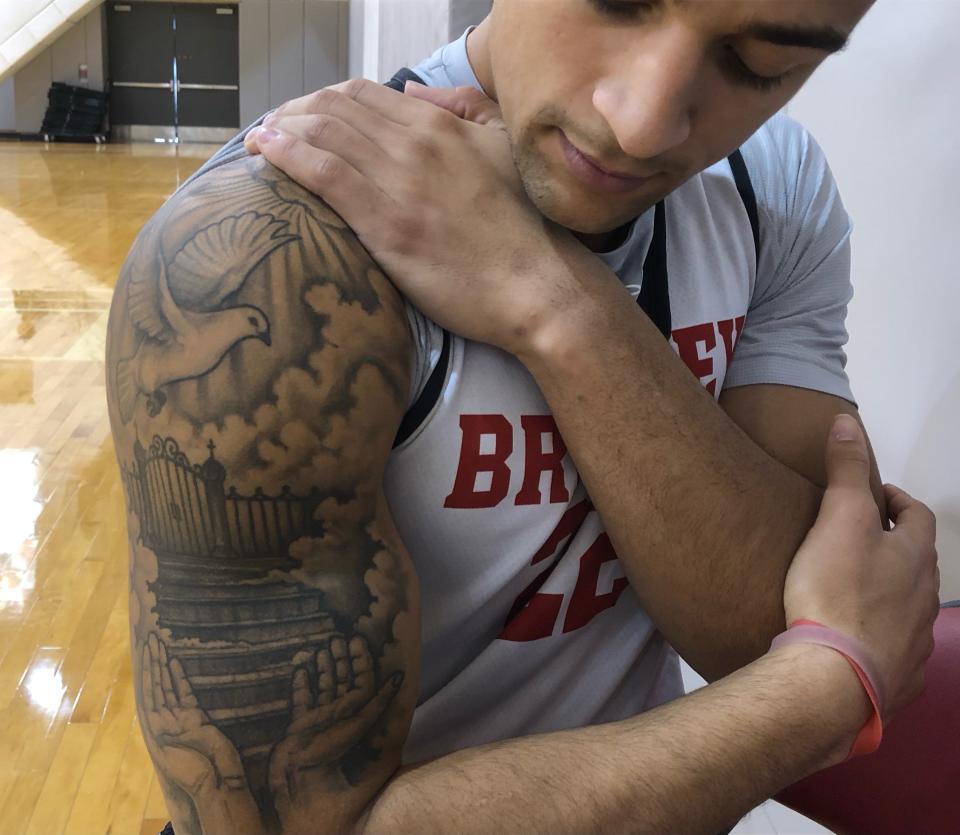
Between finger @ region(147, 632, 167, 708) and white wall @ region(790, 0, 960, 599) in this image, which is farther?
white wall @ region(790, 0, 960, 599)

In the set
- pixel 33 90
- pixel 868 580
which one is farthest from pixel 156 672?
pixel 33 90

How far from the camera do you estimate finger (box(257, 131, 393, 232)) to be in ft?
2.40

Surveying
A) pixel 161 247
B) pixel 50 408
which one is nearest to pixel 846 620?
pixel 161 247

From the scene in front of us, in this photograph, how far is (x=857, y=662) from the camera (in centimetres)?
77

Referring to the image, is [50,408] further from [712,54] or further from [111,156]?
[111,156]

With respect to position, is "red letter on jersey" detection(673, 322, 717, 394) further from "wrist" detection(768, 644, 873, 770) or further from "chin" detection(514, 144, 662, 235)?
"wrist" detection(768, 644, 873, 770)

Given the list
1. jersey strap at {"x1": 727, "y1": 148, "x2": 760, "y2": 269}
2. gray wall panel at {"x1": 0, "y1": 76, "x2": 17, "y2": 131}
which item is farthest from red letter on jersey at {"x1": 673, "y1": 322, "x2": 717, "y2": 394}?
gray wall panel at {"x1": 0, "y1": 76, "x2": 17, "y2": 131}

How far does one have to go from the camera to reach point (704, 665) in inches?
34.4

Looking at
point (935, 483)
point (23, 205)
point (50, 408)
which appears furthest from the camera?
point (23, 205)

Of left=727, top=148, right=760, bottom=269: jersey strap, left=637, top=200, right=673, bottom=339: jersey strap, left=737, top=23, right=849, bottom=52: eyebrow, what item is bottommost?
left=637, top=200, right=673, bottom=339: jersey strap

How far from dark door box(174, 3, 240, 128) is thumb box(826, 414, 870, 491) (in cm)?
1470

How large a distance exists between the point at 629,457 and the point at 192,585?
341mm

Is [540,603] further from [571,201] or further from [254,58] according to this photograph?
[254,58]

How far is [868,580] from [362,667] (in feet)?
1.40
